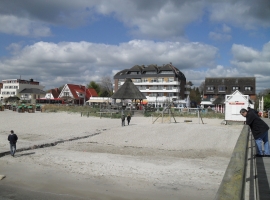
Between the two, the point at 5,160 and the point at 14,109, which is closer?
the point at 5,160

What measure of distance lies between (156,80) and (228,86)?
20.1m

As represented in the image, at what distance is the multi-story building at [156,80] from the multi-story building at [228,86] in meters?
8.43

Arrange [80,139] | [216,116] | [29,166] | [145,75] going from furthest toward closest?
1. [145,75]
2. [216,116]
3. [80,139]
4. [29,166]

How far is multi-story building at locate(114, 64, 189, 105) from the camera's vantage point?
8181cm

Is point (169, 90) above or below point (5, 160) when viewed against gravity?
above

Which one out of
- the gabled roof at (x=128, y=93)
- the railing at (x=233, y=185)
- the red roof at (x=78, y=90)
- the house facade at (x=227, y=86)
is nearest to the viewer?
the railing at (x=233, y=185)

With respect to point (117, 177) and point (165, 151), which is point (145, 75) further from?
point (117, 177)

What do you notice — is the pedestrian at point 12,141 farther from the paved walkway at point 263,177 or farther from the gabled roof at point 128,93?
the gabled roof at point 128,93

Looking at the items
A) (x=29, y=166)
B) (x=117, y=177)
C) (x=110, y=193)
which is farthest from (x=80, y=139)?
(x=110, y=193)

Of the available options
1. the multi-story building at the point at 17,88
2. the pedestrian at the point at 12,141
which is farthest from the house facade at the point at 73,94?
the pedestrian at the point at 12,141

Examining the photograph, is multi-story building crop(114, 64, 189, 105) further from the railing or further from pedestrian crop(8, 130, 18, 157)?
the railing

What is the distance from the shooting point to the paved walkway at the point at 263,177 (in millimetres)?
4660

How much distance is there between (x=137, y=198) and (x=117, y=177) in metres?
2.09

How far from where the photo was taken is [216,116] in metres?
39.6
